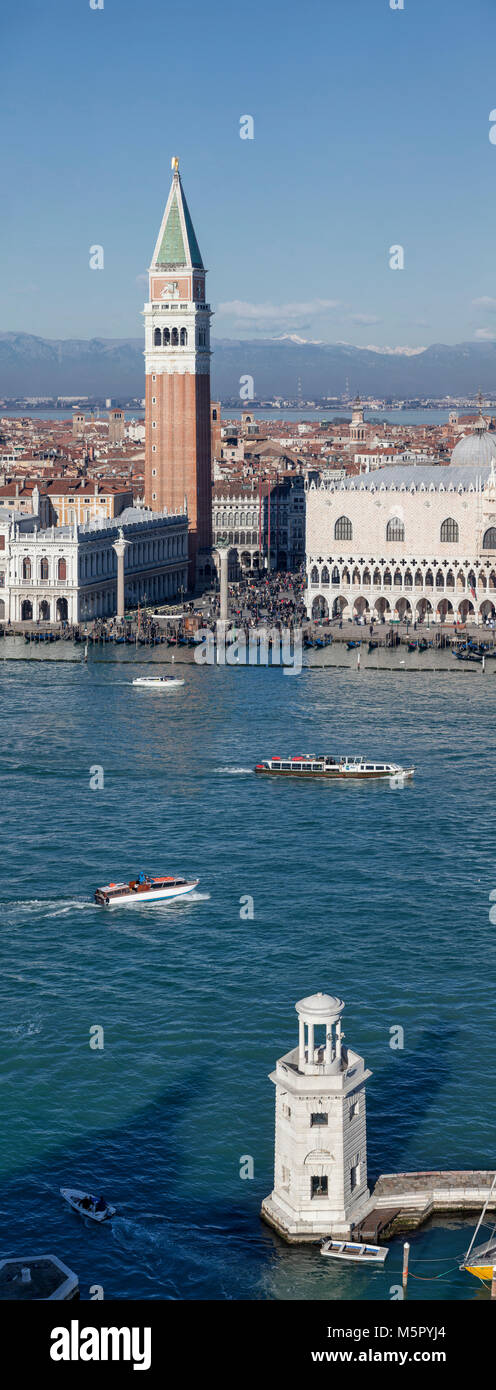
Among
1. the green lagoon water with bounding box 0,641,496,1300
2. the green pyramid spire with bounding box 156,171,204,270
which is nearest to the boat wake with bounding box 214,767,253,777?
the green lagoon water with bounding box 0,641,496,1300

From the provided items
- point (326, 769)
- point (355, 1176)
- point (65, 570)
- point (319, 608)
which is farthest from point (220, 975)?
point (319, 608)

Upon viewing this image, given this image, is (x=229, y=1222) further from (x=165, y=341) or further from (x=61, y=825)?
(x=165, y=341)

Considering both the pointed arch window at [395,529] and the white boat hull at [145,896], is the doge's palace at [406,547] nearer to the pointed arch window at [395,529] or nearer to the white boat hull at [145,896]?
the pointed arch window at [395,529]

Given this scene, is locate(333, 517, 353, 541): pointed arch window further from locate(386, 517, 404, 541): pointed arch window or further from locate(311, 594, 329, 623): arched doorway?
locate(311, 594, 329, 623): arched doorway

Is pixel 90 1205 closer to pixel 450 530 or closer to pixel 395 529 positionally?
pixel 450 530

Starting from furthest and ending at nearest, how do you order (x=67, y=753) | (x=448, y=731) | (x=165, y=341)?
(x=165, y=341), (x=448, y=731), (x=67, y=753)
